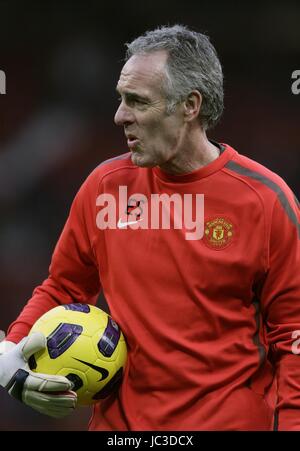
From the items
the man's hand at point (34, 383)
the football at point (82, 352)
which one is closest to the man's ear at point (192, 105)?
the football at point (82, 352)

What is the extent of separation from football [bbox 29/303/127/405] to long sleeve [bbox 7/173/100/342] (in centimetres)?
20

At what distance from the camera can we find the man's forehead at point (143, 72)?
3.00 m

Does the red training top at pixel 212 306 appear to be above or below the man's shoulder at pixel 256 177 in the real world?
below

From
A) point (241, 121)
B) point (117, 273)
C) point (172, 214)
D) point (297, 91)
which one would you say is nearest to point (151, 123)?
point (172, 214)

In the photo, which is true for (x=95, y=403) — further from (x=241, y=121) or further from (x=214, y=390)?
(x=241, y=121)

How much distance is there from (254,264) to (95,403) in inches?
28.6

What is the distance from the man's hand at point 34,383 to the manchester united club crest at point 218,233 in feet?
2.04

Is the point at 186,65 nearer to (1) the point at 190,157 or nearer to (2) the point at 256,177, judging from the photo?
(1) the point at 190,157

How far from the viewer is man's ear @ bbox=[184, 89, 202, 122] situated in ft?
10.2

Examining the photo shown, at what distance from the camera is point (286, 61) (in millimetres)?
6012

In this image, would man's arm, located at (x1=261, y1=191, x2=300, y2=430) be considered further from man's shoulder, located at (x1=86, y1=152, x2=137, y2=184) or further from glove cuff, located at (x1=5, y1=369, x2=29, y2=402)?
glove cuff, located at (x1=5, y1=369, x2=29, y2=402)

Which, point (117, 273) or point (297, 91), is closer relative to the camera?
point (117, 273)

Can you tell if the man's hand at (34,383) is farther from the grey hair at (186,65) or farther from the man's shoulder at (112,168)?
the grey hair at (186,65)

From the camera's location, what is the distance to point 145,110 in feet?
9.85
